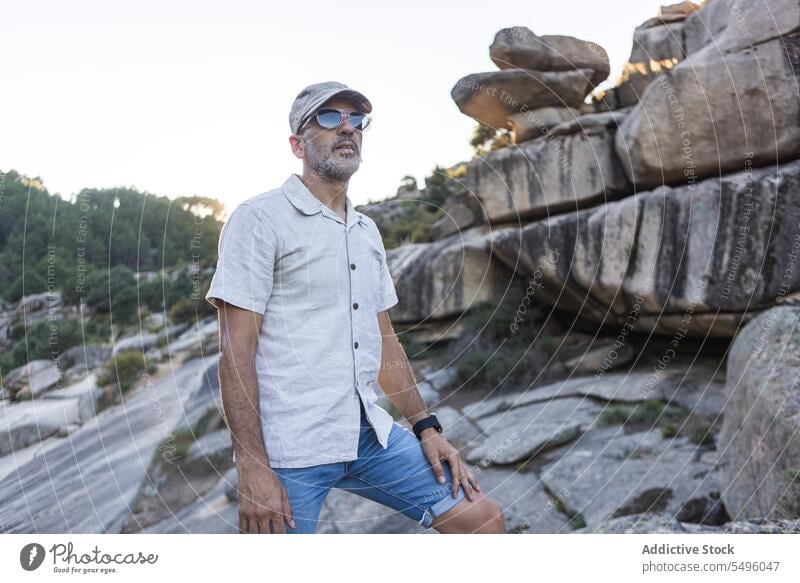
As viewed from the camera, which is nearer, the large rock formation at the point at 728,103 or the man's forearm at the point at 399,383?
the man's forearm at the point at 399,383

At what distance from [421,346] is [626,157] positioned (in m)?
5.43

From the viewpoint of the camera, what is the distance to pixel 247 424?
6.11ft

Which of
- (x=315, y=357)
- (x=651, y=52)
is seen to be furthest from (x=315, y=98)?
(x=651, y=52)

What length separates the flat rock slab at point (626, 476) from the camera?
596 centimetres

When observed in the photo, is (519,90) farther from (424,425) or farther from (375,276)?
(424,425)

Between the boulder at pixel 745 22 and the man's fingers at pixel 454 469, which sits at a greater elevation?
the boulder at pixel 745 22

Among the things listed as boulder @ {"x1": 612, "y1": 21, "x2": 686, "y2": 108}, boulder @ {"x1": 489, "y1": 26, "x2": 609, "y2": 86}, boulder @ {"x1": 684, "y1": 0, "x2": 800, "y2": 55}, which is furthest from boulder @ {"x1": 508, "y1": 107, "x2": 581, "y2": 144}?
boulder @ {"x1": 684, "y1": 0, "x2": 800, "y2": 55}

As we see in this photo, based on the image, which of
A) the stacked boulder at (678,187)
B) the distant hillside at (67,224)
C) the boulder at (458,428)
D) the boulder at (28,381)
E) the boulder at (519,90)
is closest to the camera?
the distant hillside at (67,224)

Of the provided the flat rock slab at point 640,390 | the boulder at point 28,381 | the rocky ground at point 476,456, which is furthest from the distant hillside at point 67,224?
the flat rock slab at point 640,390

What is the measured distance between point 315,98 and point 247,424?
1.05 meters

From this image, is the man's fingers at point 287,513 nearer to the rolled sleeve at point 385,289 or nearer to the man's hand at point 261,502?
the man's hand at point 261,502

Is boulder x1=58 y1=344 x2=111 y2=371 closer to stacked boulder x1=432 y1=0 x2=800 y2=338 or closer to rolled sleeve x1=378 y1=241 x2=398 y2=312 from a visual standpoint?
stacked boulder x1=432 y1=0 x2=800 y2=338

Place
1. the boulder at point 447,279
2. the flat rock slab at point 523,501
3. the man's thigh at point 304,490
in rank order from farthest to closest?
1. the boulder at point 447,279
2. the flat rock slab at point 523,501
3. the man's thigh at point 304,490

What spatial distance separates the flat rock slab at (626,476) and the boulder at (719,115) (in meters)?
4.21
